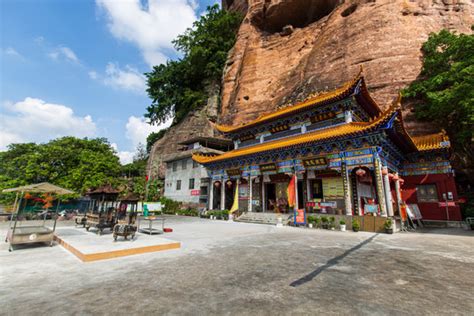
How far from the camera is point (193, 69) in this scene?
123 feet

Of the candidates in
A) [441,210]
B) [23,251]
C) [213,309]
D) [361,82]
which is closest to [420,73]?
[361,82]

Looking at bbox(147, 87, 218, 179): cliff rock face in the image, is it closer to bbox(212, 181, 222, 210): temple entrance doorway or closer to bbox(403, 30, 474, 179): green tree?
bbox(212, 181, 222, 210): temple entrance doorway

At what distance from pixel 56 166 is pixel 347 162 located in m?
26.8

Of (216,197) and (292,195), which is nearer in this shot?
(292,195)

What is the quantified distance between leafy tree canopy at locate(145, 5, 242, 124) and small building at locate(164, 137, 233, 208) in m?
10.1

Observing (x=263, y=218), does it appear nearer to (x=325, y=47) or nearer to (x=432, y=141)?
(x=432, y=141)

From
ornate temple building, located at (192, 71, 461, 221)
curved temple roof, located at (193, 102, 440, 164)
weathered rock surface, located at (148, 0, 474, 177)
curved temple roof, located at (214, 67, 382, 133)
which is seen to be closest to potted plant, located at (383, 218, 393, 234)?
Answer: ornate temple building, located at (192, 71, 461, 221)

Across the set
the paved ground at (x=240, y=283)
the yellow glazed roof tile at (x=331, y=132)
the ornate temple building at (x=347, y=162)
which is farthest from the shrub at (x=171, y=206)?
the paved ground at (x=240, y=283)

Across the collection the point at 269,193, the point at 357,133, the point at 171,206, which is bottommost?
the point at 171,206

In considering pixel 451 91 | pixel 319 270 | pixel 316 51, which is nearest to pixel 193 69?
pixel 316 51

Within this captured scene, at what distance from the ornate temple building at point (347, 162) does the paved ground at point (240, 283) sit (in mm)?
6968

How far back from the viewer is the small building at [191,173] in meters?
24.1

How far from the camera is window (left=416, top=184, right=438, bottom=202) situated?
15169 mm

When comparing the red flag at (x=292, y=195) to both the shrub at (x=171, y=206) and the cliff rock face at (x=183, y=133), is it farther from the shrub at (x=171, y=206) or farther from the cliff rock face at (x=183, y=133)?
the cliff rock face at (x=183, y=133)
